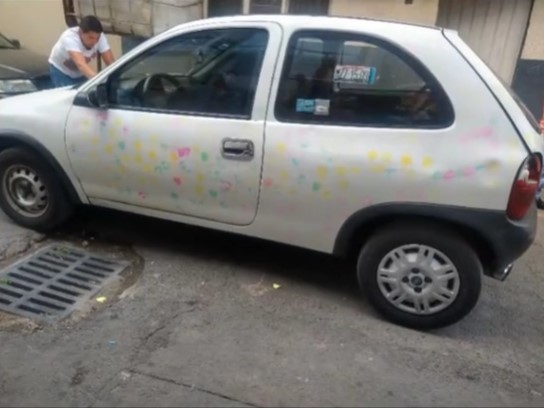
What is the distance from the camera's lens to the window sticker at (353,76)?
9.80 feet

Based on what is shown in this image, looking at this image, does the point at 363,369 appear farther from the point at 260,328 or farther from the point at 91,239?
the point at 91,239

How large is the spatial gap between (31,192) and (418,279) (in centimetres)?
287

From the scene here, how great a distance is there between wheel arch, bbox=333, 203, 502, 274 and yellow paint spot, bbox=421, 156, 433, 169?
0.22 metres

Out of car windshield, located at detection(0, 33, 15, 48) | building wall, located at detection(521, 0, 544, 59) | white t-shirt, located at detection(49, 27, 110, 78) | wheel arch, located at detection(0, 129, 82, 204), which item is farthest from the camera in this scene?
car windshield, located at detection(0, 33, 15, 48)

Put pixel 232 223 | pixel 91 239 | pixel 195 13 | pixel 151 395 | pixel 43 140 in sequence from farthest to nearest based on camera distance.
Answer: pixel 195 13, pixel 91 239, pixel 43 140, pixel 232 223, pixel 151 395

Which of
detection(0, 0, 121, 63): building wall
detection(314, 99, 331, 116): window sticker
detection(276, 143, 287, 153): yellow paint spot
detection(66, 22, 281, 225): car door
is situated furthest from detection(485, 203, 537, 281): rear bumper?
detection(0, 0, 121, 63): building wall

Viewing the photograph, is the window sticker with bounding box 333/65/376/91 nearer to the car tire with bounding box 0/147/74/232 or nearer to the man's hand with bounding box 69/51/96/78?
the car tire with bounding box 0/147/74/232

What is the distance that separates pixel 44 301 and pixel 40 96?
1538 mm

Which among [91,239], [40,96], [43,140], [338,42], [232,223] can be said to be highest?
[338,42]

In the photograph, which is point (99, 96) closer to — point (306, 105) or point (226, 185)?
point (226, 185)

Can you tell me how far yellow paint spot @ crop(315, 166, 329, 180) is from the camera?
10.1ft

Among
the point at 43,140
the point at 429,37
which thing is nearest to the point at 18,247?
the point at 43,140

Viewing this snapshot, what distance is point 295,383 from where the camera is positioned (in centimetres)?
268

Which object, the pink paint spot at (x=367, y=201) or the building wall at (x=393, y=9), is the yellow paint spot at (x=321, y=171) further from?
the building wall at (x=393, y=9)
